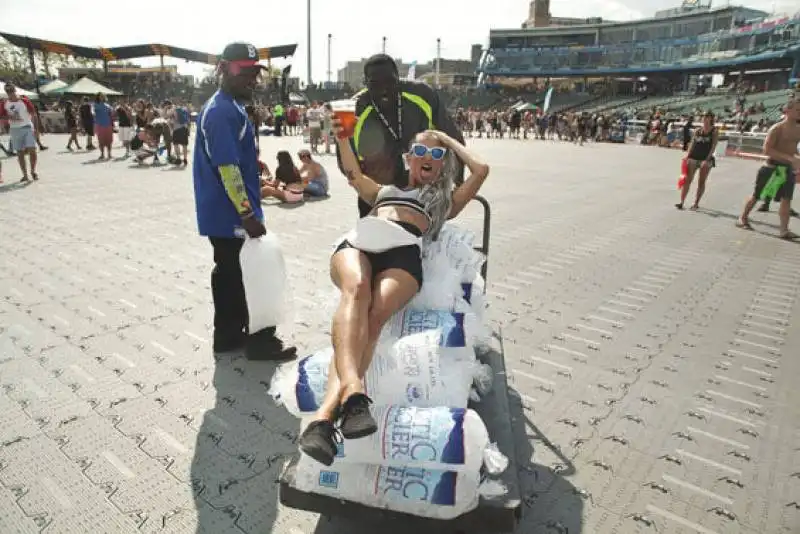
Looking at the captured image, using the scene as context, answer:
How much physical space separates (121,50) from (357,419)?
1957 inches

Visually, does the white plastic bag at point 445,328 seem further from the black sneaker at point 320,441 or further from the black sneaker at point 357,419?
the black sneaker at point 320,441

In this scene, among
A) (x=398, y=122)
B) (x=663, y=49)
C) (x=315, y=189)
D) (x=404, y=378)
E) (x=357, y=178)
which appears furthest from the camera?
(x=663, y=49)

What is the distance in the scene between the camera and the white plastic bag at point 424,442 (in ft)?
6.12

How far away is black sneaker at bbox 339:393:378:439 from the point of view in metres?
1.85

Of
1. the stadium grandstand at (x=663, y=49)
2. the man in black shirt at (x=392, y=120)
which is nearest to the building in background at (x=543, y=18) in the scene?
the stadium grandstand at (x=663, y=49)

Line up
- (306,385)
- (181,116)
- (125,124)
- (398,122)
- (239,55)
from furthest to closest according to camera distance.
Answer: (125,124)
(181,116)
(398,122)
(239,55)
(306,385)

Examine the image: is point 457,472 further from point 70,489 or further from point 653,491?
point 70,489

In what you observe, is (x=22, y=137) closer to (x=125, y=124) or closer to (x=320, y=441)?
(x=125, y=124)

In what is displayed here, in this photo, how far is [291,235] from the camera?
6980 millimetres

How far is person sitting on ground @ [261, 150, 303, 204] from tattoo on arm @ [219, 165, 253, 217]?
5901mm

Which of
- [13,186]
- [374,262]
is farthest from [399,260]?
[13,186]

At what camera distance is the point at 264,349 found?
11.7 ft

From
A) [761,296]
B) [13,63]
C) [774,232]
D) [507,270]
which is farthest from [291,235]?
[13,63]

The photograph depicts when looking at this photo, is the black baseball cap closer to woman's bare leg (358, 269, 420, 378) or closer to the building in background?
woman's bare leg (358, 269, 420, 378)
